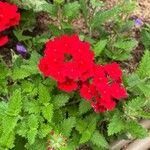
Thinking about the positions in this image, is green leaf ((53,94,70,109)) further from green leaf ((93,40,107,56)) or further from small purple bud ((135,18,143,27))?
small purple bud ((135,18,143,27))

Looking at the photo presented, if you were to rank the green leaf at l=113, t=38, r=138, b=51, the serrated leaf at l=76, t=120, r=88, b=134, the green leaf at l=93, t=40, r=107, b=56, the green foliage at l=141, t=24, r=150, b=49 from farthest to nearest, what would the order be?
the green foliage at l=141, t=24, r=150, b=49 < the green leaf at l=113, t=38, r=138, b=51 < the green leaf at l=93, t=40, r=107, b=56 < the serrated leaf at l=76, t=120, r=88, b=134

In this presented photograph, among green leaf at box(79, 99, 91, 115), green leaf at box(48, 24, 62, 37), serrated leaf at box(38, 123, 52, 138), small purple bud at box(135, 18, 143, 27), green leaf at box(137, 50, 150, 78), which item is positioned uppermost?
green leaf at box(137, 50, 150, 78)

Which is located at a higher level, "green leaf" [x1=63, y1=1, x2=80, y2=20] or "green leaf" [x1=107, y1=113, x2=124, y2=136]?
"green leaf" [x1=63, y1=1, x2=80, y2=20]

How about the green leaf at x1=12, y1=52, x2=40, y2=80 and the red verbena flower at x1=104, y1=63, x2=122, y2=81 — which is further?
the green leaf at x1=12, y1=52, x2=40, y2=80

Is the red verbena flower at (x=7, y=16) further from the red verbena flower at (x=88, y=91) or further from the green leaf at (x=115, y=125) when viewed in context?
the green leaf at (x=115, y=125)

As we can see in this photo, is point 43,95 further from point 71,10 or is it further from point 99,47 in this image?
point 71,10

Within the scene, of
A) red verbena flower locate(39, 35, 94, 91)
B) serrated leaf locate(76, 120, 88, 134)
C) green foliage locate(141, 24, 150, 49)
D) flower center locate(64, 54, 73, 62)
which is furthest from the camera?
green foliage locate(141, 24, 150, 49)

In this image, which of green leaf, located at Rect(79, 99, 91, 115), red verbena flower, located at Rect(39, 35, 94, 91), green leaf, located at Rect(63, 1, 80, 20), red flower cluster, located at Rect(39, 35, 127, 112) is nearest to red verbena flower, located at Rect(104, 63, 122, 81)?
red flower cluster, located at Rect(39, 35, 127, 112)
